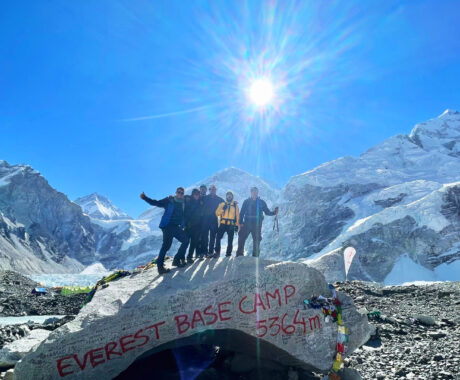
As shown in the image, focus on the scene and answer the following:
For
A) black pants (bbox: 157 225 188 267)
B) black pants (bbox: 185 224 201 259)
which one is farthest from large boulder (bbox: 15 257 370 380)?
black pants (bbox: 185 224 201 259)

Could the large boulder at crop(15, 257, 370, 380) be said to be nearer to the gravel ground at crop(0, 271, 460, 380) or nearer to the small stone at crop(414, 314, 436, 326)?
the gravel ground at crop(0, 271, 460, 380)

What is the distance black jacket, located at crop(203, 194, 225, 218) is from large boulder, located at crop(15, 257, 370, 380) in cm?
301

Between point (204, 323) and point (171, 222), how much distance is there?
3446mm

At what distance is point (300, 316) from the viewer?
7305mm

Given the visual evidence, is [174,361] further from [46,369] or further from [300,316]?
[300,316]

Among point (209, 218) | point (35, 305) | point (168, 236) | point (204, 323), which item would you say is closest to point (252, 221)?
point (209, 218)

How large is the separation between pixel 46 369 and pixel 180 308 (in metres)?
2.79

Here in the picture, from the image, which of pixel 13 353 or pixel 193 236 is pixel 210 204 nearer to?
pixel 193 236

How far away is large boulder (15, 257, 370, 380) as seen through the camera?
6.13 meters

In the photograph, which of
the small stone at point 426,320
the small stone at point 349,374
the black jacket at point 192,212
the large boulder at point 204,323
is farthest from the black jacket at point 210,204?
the small stone at point 426,320

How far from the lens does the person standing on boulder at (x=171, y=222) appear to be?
921cm

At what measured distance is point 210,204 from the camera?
11.0 m

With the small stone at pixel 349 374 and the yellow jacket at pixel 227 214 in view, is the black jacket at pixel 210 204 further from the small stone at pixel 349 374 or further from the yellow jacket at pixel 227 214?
the small stone at pixel 349 374

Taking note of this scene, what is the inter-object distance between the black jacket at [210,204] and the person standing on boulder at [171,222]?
4.17 feet
